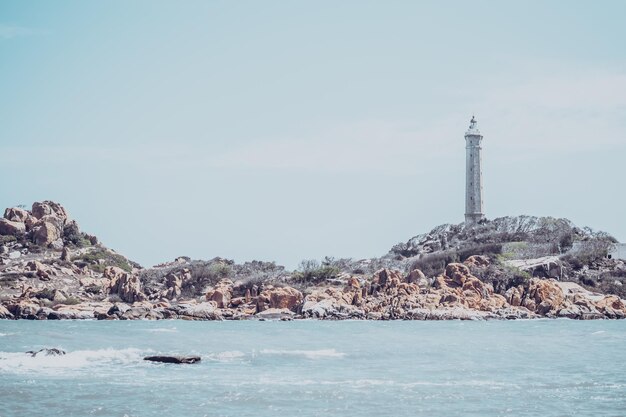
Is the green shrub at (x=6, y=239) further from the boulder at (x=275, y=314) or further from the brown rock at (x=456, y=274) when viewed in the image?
the brown rock at (x=456, y=274)

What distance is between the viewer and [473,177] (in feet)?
313

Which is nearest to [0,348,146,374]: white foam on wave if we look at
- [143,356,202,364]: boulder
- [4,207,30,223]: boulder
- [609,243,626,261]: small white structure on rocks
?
[143,356,202,364]: boulder

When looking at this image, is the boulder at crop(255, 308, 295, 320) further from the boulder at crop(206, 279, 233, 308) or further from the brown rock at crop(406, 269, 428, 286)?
the brown rock at crop(406, 269, 428, 286)

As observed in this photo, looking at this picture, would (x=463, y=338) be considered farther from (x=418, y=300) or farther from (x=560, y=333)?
(x=418, y=300)

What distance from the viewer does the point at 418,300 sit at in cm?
6419

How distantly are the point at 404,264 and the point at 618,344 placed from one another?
147 ft

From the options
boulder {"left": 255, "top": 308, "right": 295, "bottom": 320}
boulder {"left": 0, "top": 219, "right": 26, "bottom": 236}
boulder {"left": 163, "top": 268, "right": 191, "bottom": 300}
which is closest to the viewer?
boulder {"left": 255, "top": 308, "right": 295, "bottom": 320}

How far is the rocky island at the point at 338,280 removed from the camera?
208 feet

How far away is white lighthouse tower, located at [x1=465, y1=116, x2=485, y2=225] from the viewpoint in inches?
3765

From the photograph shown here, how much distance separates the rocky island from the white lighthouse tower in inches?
64.3

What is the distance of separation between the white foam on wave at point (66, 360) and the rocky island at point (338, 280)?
27.4 metres

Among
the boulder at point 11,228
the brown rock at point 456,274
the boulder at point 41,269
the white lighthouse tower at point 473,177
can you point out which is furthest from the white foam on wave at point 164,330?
the white lighthouse tower at point 473,177

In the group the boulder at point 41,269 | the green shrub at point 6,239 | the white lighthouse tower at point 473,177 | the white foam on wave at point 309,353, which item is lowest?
the white foam on wave at point 309,353

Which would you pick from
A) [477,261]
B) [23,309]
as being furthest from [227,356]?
[477,261]
